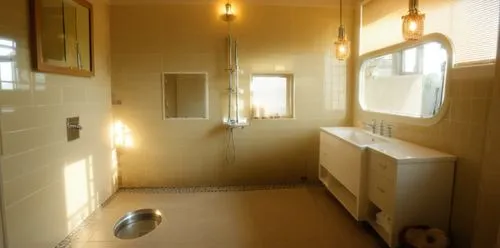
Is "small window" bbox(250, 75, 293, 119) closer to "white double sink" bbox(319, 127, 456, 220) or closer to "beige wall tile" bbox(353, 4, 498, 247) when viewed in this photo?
"white double sink" bbox(319, 127, 456, 220)

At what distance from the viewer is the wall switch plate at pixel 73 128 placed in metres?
2.58

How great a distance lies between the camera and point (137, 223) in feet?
10.00

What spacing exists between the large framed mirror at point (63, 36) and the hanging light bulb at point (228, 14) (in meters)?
1.43

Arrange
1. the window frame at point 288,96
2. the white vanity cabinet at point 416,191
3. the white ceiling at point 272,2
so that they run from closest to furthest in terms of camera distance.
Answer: the white vanity cabinet at point 416,191 < the white ceiling at point 272,2 < the window frame at point 288,96

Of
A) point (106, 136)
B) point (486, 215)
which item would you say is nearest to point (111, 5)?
point (106, 136)

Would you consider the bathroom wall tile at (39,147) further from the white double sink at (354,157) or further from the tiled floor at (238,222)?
the white double sink at (354,157)

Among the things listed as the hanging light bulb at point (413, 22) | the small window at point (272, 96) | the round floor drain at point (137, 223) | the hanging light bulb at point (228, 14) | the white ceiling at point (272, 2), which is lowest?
the round floor drain at point (137, 223)

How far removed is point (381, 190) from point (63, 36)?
9.47 ft

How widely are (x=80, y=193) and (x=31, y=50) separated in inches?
53.8

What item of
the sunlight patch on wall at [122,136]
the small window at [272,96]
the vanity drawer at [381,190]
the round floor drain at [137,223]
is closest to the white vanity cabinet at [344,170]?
the vanity drawer at [381,190]

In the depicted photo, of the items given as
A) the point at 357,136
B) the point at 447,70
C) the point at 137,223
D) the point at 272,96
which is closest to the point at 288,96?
the point at 272,96

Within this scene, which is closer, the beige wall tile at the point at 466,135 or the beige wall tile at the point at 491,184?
the beige wall tile at the point at 491,184

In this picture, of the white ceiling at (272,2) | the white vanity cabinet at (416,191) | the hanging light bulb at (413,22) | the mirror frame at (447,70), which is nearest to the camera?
the hanging light bulb at (413,22)

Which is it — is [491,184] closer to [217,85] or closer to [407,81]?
→ [407,81]
